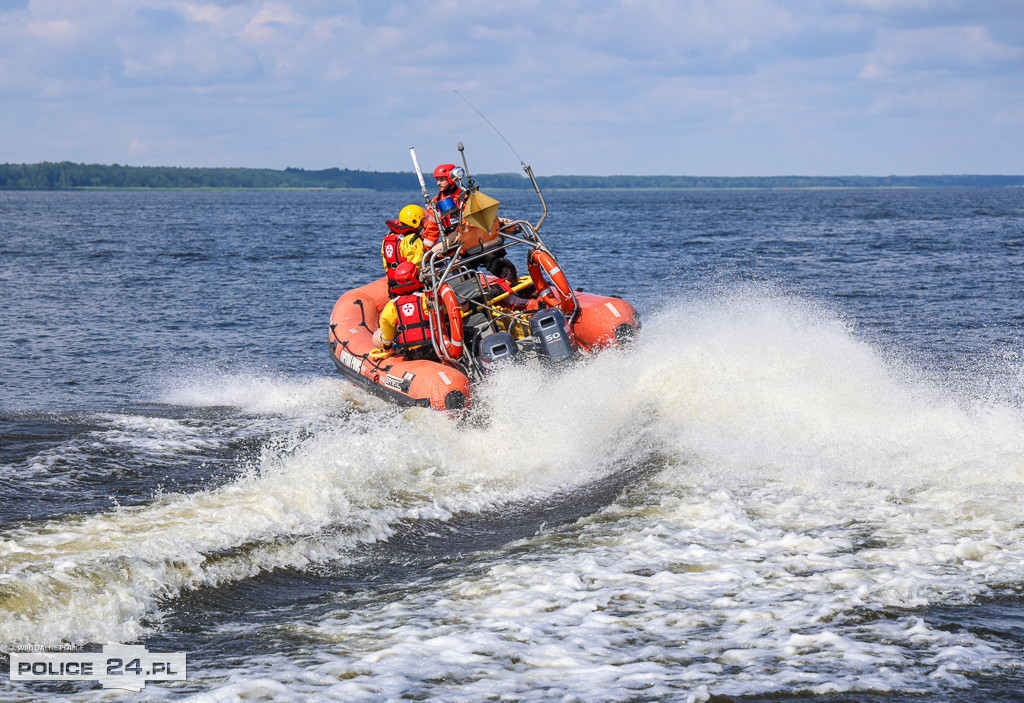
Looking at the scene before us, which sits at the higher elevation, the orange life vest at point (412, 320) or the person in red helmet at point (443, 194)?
the person in red helmet at point (443, 194)

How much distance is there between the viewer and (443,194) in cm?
907

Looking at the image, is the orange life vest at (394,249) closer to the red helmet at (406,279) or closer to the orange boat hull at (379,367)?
the red helmet at (406,279)

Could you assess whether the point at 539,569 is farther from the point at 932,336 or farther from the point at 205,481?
the point at 932,336

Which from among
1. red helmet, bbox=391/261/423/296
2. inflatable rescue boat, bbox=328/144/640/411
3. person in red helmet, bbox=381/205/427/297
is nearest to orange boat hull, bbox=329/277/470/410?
inflatable rescue boat, bbox=328/144/640/411

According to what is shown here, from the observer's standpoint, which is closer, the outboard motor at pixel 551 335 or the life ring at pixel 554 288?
the outboard motor at pixel 551 335

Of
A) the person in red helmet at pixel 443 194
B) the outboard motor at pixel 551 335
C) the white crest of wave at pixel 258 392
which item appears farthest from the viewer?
the white crest of wave at pixel 258 392

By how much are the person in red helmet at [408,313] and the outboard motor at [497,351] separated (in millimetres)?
→ 787

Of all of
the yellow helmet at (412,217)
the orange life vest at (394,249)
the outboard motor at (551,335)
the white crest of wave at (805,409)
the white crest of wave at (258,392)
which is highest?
the yellow helmet at (412,217)

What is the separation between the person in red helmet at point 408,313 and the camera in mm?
8758

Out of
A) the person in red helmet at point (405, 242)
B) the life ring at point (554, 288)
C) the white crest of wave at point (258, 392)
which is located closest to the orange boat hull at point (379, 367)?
the white crest of wave at point (258, 392)

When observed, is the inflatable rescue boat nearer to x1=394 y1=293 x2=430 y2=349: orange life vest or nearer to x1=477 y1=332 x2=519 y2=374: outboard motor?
x1=477 y1=332 x2=519 y2=374: outboard motor

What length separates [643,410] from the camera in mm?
7633

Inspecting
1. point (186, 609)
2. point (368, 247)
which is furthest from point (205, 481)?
point (368, 247)

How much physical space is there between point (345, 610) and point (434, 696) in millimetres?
1042
